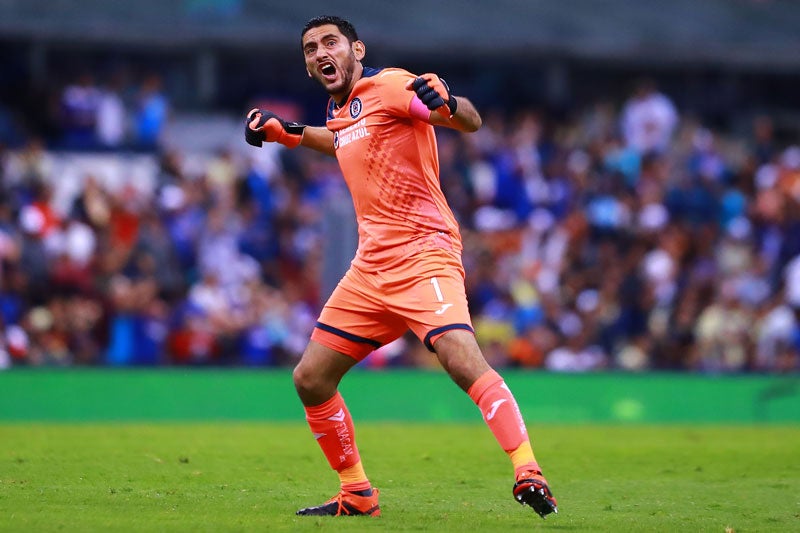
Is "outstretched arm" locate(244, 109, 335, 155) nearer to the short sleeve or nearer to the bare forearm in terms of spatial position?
the short sleeve

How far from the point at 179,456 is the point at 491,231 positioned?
9.94m

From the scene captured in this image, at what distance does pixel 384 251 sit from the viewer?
23.8ft

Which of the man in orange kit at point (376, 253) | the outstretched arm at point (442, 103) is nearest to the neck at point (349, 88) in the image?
the man in orange kit at point (376, 253)

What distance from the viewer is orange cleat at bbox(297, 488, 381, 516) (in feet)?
23.9

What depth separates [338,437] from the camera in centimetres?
741

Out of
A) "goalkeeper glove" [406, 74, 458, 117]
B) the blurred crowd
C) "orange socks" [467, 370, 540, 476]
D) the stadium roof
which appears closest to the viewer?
"goalkeeper glove" [406, 74, 458, 117]

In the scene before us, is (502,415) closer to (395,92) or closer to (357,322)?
(357,322)

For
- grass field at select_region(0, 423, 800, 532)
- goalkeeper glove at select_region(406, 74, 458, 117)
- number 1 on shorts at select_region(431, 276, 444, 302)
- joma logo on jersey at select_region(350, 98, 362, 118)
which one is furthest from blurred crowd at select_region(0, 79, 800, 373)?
goalkeeper glove at select_region(406, 74, 458, 117)

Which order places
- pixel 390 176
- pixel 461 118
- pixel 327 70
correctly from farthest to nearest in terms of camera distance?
pixel 327 70 < pixel 390 176 < pixel 461 118

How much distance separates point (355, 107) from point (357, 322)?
47.9 inches

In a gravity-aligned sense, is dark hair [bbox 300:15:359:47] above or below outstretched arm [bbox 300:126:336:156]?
above

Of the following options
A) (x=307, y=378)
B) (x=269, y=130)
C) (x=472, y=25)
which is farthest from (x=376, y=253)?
(x=472, y=25)

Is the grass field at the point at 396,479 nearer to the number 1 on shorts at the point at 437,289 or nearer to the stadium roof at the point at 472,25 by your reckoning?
the number 1 on shorts at the point at 437,289

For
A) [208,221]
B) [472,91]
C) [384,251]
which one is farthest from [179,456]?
[472,91]
